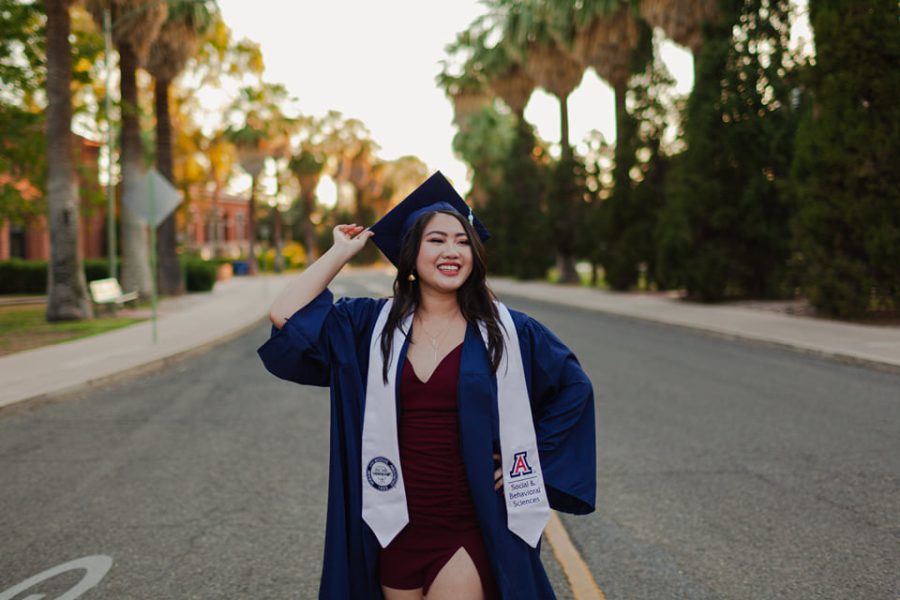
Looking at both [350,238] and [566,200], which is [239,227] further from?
[350,238]

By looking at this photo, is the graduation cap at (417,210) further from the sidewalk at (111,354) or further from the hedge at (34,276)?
the hedge at (34,276)

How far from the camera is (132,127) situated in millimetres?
25031

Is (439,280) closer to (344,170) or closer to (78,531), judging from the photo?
(78,531)

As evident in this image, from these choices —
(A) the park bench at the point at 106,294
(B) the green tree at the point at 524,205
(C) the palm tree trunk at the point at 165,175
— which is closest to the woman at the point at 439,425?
(A) the park bench at the point at 106,294

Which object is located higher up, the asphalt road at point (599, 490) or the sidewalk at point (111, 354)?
the sidewalk at point (111, 354)

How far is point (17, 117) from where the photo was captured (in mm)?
18859

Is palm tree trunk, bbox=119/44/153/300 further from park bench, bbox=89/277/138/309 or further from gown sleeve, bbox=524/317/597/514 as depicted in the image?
gown sleeve, bbox=524/317/597/514

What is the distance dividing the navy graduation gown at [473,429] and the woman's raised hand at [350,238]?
0.19 m

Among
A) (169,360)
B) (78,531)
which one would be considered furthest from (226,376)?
(78,531)

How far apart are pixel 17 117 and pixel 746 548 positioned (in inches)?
770

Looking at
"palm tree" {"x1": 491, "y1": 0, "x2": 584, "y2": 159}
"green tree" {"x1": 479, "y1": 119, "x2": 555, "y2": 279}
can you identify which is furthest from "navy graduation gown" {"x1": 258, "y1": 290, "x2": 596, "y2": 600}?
"green tree" {"x1": 479, "y1": 119, "x2": 555, "y2": 279}

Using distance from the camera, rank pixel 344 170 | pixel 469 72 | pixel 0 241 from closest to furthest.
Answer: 1. pixel 0 241
2. pixel 469 72
3. pixel 344 170

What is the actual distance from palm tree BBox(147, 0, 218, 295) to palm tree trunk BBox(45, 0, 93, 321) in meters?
7.60

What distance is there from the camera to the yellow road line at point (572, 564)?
3.92 metres
